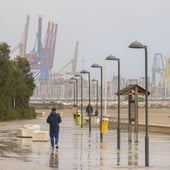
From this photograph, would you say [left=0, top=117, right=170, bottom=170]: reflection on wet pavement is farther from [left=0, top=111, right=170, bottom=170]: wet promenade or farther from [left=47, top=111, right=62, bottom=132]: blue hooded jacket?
[left=47, top=111, right=62, bottom=132]: blue hooded jacket

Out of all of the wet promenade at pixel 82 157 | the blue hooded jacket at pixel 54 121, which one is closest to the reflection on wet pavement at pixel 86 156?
the wet promenade at pixel 82 157

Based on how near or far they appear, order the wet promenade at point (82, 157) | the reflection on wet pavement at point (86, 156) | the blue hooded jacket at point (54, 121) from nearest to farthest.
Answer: the wet promenade at point (82, 157) → the reflection on wet pavement at point (86, 156) → the blue hooded jacket at point (54, 121)

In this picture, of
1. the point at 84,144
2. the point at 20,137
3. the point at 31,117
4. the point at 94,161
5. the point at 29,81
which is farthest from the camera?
the point at 29,81

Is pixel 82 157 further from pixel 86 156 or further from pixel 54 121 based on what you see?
pixel 54 121

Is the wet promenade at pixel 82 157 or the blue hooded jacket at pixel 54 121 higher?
the blue hooded jacket at pixel 54 121

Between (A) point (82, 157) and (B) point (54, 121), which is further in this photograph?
(B) point (54, 121)

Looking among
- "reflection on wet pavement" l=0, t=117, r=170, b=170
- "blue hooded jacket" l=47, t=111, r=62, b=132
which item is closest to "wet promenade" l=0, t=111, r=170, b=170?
"reflection on wet pavement" l=0, t=117, r=170, b=170

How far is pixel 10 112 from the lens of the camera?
223ft

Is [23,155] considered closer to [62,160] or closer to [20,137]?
[62,160]

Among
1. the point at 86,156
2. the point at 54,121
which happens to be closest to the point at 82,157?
the point at 86,156

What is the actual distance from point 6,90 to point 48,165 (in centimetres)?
4776

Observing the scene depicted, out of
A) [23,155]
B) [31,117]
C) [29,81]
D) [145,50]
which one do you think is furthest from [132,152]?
[29,81]

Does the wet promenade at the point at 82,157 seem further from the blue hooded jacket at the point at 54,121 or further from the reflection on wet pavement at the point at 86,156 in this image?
the blue hooded jacket at the point at 54,121

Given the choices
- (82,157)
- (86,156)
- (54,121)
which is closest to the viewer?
(82,157)
